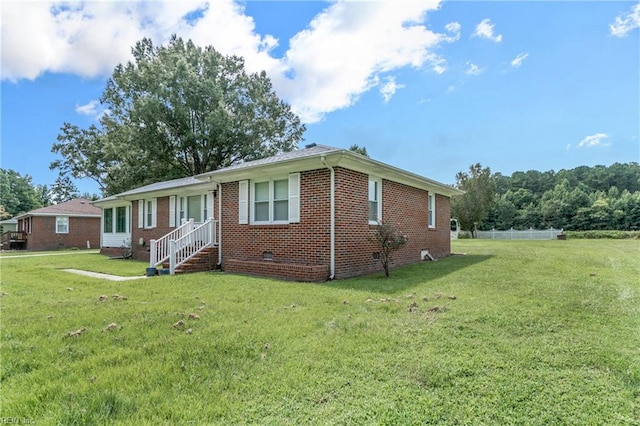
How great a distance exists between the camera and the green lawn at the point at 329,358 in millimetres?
2627

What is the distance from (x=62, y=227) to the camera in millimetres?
28500

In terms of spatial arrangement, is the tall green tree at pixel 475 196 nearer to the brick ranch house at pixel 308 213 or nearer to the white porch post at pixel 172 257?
the brick ranch house at pixel 308 213

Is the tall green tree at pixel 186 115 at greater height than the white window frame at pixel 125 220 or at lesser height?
greater

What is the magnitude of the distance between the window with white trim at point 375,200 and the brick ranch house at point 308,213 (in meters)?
0.03

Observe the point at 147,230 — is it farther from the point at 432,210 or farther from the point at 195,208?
the point at 432,210

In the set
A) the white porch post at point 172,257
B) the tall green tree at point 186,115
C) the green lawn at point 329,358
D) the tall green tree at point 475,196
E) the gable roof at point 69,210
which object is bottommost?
the green lawn at point 329,358

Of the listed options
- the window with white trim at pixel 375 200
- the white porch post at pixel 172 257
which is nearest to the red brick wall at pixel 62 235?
the white porch post at pixel 172 257

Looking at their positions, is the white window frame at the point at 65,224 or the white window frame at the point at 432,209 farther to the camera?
the white window frame at the point at 65,224

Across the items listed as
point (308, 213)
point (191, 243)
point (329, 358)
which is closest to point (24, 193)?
point (191, 243)

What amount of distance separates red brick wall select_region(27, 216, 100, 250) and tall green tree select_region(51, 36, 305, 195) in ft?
12.6

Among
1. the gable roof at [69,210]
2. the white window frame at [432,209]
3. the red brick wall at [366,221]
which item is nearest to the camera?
the red brick wall at [366,221]

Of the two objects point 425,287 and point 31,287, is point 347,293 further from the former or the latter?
point 31,287

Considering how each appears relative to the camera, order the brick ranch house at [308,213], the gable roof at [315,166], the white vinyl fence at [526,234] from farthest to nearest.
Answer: the white vinyl fence at [526,234] < the brick ranch house at [308,213] < the gable roof at [315,166]

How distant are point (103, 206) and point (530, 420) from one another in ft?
78.8
